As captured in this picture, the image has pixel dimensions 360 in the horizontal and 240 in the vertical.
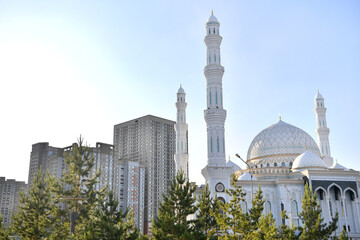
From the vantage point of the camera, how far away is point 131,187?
343 feet

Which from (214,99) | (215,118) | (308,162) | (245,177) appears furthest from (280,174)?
(214,99)

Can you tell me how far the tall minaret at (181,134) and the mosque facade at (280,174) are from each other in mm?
8704

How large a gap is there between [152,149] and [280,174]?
6930cm

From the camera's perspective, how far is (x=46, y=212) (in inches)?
1268

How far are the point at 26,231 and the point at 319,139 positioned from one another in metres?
48.7

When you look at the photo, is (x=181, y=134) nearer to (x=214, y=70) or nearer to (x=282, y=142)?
(x=214, y=70)

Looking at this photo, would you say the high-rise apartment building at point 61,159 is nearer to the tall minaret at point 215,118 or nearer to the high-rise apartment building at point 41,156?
the high-rise apartment building at point 41,156

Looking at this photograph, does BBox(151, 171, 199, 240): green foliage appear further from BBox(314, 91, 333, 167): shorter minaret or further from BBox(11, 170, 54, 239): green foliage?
BBox(314, 91, 333, 167): shorter minaret

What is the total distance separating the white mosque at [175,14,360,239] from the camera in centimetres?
4344

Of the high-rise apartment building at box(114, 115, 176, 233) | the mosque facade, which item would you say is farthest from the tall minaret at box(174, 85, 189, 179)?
the high-rise apartment building at box(114, 115, 176, 233)

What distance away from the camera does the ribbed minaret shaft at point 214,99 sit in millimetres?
43156

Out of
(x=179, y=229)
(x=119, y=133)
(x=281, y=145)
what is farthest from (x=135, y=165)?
(x=179, y=229)

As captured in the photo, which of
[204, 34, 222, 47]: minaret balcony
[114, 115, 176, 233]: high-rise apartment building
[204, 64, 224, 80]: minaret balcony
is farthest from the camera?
[114, 115, 176, 233]: high-rise apartment building

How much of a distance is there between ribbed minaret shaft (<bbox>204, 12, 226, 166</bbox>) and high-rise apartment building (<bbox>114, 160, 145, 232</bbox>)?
6295 cm
